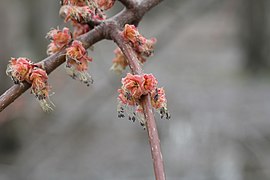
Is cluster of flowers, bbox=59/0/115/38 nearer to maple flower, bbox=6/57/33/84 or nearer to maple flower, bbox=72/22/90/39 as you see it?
maple flower, bbox=72/22/90/39

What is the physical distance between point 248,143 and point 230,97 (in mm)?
2402

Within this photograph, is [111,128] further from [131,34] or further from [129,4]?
[131,34]

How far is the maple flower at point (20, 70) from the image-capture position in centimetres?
116

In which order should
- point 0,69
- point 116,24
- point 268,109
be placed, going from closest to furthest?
1. point 116,24
2. point 0,69
3. point 268,109

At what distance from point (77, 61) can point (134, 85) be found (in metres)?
0.24

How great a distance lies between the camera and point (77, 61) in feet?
4.06

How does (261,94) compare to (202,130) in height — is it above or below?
above

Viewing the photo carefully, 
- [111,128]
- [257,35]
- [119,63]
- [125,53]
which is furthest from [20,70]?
Answer: [257,35]

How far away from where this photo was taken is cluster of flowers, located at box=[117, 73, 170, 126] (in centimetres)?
104

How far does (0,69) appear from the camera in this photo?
20.1 feet

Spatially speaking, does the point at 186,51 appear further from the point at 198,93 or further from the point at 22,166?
the point at 22,166

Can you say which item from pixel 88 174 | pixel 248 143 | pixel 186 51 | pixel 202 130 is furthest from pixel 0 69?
pixel 186 51

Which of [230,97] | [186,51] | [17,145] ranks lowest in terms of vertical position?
[17,145]

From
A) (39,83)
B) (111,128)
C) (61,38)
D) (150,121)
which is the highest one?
(111,128)
